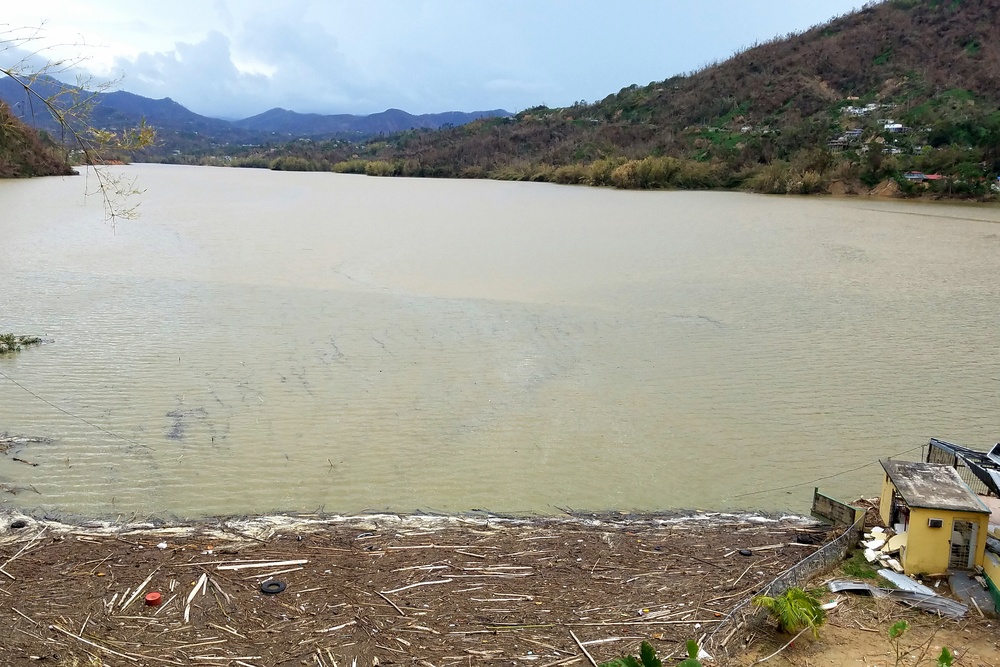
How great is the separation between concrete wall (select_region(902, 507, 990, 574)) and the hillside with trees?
90.1ft

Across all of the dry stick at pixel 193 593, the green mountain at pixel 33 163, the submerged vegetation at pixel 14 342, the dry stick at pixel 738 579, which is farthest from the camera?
the green mountain at pixel 33 163

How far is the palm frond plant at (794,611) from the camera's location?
3268 mm

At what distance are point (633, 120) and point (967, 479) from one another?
44.6 meters

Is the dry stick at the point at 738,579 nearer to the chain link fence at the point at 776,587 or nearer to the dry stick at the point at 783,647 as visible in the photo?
the chain link fence at the point at 776,587

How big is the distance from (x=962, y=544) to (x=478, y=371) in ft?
15.4

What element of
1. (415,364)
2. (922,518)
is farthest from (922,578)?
(415,364)

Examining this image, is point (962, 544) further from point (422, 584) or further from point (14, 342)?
point (14, 342)

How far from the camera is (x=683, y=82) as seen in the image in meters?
50.0

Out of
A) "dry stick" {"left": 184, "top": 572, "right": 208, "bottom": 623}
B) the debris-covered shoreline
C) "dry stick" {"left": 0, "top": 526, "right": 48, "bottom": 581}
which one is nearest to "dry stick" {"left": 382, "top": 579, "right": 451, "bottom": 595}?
the debris-covered shoreline

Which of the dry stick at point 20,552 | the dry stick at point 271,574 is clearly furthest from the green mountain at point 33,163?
the dry stick at point 271,574

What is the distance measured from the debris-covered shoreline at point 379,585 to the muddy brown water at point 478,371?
460 millimetres

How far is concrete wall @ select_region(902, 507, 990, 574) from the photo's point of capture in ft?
12.1

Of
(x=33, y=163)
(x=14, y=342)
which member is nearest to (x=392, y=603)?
(x=14, y=342)

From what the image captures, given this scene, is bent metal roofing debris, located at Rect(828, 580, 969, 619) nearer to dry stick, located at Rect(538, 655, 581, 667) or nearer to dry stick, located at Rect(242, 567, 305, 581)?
dry stick, located at Rect(538, 655, 581, 667)
